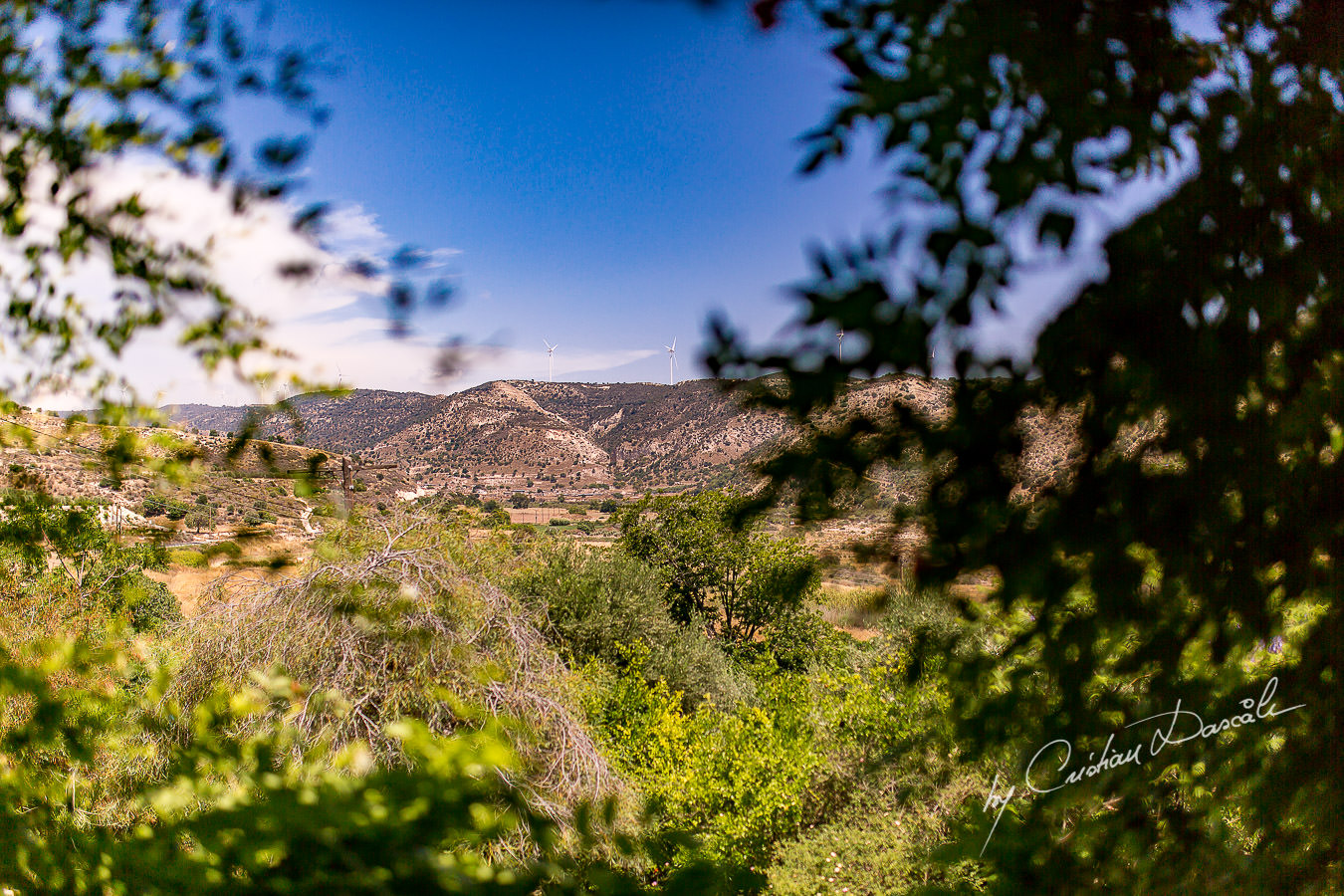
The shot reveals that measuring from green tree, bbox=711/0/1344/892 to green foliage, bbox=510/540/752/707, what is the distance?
47.7 ft

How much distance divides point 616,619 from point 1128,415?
1664 cm

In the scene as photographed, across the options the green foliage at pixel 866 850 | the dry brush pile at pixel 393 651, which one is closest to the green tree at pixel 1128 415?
the dry brush pile at pixel 393 651

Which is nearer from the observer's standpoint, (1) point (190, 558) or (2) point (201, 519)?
(1) point (190, 558)

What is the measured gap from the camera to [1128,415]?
1206mm

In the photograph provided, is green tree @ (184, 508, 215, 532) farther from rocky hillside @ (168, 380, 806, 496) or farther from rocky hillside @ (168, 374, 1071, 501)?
rocky hillside @ (168, 380, 806, 496)

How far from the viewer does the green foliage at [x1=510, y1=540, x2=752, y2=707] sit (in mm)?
16797

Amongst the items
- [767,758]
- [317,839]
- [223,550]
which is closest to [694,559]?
[767,758]

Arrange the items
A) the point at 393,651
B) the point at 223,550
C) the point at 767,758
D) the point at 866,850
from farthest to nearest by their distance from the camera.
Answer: the point at 767,758 < the point at 866,850 < the point at 393,651 < the point at 223,550

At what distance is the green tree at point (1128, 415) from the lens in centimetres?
119

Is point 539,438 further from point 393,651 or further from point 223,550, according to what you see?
point 223,550

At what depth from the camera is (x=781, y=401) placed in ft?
3.99

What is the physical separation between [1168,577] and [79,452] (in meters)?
3.68

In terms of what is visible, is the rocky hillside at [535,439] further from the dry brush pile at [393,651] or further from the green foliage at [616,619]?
the dry brush pile at [393,651]

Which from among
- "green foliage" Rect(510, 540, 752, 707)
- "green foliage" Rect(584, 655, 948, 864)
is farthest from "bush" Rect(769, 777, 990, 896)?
"green foliage" Rect(510, 540, 752, 707)
